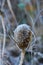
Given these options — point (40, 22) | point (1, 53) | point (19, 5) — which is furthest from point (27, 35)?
point (19, 5)

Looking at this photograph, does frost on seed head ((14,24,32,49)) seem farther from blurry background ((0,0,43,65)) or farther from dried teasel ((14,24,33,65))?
blurry background ((0,0,43,65))

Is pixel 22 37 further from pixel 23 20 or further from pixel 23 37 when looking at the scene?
pixel 23 20

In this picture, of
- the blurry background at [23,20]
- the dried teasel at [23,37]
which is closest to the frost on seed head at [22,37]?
the dried teasel at [23,37]

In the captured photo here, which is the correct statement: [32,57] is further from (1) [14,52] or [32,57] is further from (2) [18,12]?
(2) [18,12]

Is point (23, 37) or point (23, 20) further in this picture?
point (23, 20)

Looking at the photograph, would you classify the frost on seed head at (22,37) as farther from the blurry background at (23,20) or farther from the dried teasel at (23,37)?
the blurry background at (23,20)

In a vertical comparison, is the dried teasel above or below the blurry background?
below

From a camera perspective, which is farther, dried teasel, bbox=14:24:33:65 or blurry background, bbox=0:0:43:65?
blurry background, bbox=0:0:43:65

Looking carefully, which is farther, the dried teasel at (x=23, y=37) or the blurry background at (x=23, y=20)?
the blurry background at (x=23, y=20)

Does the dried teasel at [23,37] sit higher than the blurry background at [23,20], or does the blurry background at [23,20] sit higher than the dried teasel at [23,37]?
the blurry background at [23,20]

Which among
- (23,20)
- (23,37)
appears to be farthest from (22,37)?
(23,20)

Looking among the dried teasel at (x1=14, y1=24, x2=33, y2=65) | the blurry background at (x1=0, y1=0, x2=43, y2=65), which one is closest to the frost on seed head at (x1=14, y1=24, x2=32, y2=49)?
the dried teasel at (x1=14, y1=24, x2=33, y2=65)

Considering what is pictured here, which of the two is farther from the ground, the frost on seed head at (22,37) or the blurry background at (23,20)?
the blurry background at (23,20)
